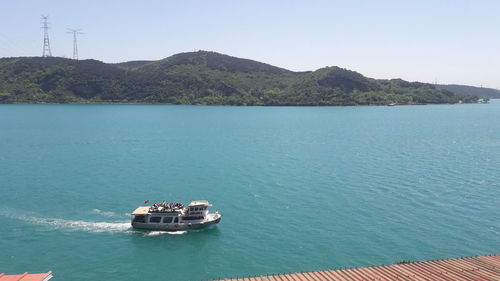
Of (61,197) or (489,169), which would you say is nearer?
(61,197)

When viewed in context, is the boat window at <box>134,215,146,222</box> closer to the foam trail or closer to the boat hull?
the boat hull

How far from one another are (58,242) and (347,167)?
76248 mm

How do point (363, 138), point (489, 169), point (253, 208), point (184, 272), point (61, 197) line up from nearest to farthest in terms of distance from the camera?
point (184, 272) < point (253, 208) < point (61, 197) < point (489, 169) < point (363, 138)

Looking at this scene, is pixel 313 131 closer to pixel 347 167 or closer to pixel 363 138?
pixel 363 138

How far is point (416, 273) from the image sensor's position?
37.5 m

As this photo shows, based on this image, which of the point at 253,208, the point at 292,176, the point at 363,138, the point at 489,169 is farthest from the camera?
the point at 363,138

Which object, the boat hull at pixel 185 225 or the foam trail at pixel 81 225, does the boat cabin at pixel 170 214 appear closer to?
the boat hull at pixel 185 225

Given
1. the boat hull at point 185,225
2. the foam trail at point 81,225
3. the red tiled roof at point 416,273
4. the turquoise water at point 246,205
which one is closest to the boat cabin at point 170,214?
the boat hull at point 185,225

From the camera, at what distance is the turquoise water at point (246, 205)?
50.4 m

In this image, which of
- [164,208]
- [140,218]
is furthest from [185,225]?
[140,218]

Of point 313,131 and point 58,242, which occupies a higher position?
point 313,131

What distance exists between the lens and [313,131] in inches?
7456

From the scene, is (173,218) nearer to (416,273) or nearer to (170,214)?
(170,214)

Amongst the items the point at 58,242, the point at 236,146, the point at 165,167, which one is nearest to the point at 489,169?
the point at 236,146
